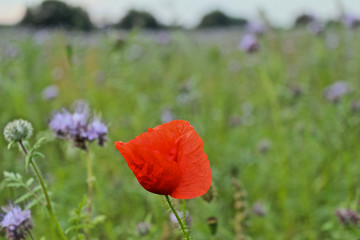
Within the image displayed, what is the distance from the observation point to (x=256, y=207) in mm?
2371

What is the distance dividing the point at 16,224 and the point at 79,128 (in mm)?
424

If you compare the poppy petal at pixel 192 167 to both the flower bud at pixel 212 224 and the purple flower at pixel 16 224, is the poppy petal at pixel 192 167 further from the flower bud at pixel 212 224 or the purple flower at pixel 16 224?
the purple flower at pixel 16 224

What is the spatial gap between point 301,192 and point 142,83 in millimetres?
3297

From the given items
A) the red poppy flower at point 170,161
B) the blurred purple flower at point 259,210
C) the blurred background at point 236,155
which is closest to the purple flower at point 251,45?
the blurred background at point 236,155

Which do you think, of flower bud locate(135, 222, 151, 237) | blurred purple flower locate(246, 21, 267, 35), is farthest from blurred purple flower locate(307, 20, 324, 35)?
flower bud locate(135, 222, 151, 237)

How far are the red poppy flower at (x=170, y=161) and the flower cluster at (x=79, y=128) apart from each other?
0.66m

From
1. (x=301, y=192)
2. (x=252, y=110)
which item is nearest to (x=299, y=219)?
(x=301, y=192)

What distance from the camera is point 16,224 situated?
1.21m

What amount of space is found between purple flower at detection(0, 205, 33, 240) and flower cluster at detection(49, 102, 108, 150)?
0.35 meters

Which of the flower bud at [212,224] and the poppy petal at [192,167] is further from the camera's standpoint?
the flower bud at [212,224]

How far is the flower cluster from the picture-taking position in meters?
1.46

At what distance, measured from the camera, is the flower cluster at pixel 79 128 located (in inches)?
57.3

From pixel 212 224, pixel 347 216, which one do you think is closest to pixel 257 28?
pixel 347 216

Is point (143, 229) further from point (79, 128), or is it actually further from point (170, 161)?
point (170, 161)
